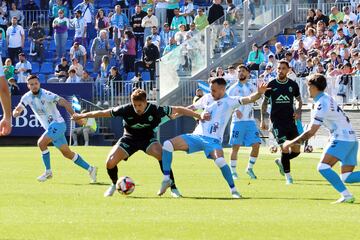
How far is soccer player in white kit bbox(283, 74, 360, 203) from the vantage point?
1570cm

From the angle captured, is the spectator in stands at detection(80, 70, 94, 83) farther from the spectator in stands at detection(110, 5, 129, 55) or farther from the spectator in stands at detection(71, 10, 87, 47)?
the spectator in stands at detection(71, 10, 87, 47)

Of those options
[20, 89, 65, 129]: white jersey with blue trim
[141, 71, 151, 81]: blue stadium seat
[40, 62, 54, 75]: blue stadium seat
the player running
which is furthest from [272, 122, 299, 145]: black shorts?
[40, 62, 54, 75]: blue stadium seat

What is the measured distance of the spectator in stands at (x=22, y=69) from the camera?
39.9m

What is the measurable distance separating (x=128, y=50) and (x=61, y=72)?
8.52 feet

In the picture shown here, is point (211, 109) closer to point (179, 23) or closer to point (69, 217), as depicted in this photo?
point (69, 217)

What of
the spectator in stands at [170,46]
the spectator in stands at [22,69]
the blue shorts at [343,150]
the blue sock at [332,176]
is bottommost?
the spectator in stands at [22,69]

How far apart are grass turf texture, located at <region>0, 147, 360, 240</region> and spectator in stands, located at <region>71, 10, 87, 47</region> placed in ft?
62.8

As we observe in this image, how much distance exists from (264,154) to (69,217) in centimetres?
1781

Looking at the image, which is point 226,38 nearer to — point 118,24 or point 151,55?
point 151,55

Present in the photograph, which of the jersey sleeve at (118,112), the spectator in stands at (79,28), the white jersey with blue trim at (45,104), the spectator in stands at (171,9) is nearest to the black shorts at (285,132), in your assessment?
the white jersey with blue trim at (45,104)

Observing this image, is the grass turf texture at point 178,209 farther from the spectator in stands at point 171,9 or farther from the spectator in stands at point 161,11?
the spectator in stands at point 161,11

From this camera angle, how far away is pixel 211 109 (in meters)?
17.6

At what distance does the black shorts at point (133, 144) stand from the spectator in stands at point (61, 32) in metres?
24.7

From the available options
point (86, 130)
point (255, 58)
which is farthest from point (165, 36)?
point (86, 130)
